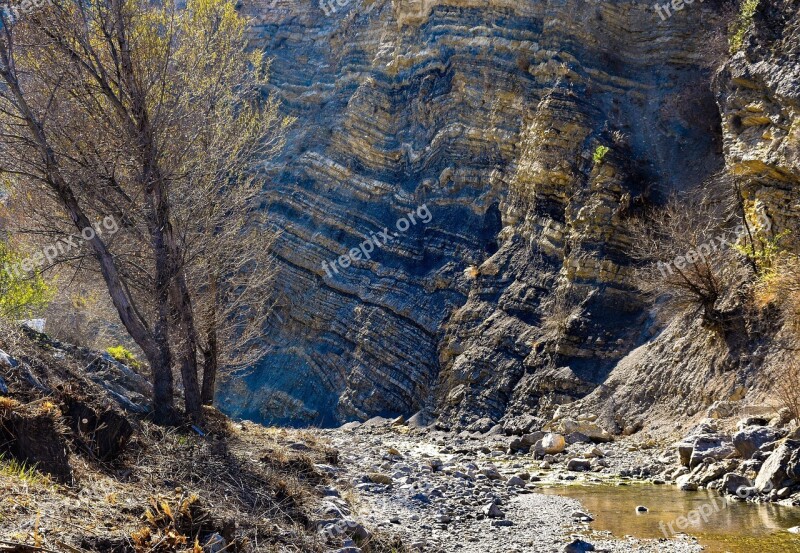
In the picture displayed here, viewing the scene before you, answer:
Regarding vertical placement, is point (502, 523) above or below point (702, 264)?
below

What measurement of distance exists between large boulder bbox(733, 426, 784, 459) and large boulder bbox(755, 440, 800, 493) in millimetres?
740

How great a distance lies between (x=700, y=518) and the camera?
7191mm

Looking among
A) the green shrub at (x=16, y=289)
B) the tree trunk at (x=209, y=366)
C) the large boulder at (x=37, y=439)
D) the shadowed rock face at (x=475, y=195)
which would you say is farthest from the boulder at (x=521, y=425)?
the large boulder at (x=37, y=439)

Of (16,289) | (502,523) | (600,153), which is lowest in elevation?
(502,523)

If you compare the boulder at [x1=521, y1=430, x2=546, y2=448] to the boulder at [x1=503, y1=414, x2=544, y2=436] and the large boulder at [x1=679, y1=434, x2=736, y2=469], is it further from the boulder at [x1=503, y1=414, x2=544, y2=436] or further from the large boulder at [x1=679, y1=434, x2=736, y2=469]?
the large boulder at [x1=679, y1=434, x2=736, y2=469]

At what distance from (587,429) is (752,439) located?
15.4 feet

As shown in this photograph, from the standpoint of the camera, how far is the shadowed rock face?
56.5 ft

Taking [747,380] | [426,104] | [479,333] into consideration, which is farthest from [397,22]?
[747,380]

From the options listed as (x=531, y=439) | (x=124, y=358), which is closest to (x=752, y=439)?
(x=531, y=439)

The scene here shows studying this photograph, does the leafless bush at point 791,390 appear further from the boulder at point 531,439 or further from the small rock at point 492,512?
the boulder at point 531,439

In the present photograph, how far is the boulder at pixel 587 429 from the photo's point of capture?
13.1 m

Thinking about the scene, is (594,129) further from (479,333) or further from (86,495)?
(86,495)

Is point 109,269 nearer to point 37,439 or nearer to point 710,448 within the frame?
point 37,439

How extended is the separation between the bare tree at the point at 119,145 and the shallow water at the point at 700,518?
18.5 ft
